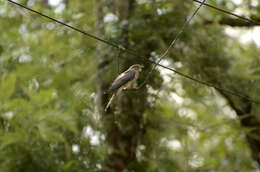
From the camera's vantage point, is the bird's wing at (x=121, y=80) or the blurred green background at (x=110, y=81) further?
the blurred green background at (x=110, y=81)

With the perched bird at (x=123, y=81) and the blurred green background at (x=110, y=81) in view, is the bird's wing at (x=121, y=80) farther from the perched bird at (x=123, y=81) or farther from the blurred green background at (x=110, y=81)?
the blurred green background at (x=110, y=81)

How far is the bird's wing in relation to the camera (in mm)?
3963

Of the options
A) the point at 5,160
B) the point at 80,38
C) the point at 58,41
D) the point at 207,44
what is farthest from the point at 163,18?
the point at 5,160

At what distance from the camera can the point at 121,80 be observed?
Answer: 163 inches

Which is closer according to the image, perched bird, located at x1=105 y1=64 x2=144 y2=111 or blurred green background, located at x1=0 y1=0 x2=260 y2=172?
perched bird, located at x1=105 y1=64 x2=144 y2=111

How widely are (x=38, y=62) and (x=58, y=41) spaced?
0.88m

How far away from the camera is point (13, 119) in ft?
17.3

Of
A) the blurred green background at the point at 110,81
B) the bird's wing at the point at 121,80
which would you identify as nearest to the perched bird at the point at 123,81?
the bird's wing at the point at 121,80

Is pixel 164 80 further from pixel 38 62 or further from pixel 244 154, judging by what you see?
pixel 244 154

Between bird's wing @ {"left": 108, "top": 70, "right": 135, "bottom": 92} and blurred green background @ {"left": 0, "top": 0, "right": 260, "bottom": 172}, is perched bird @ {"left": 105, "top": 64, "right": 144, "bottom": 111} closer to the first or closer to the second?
bird's wing @ {"left": 108, "top": 70, "right": 135, "bottom": 92}

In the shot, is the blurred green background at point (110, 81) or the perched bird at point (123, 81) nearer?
the perched bird at point (123, 81)

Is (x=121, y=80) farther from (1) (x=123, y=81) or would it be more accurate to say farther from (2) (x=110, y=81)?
(2) (x=110, y=81)

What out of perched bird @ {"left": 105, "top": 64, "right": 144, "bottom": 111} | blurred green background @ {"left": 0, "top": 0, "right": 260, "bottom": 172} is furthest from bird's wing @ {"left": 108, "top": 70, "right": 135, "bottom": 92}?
blurred green background @ {"left": 0, "top": 0, "right": 260, "bottom": 172}

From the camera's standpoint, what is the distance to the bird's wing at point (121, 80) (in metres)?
3.96
